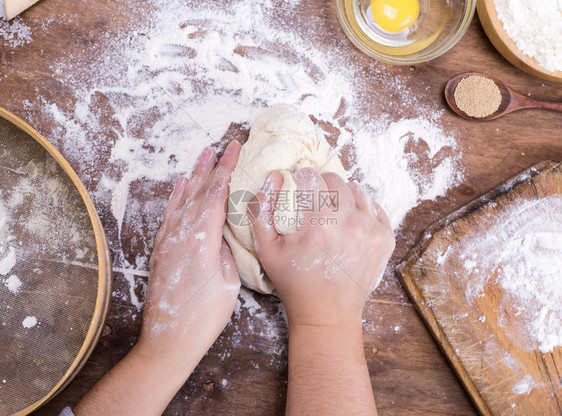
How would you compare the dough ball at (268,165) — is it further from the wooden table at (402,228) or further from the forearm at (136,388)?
the forearm at (136,388)

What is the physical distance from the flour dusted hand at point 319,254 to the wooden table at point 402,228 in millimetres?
115

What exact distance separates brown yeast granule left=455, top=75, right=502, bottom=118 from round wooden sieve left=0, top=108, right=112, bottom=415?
0.87m

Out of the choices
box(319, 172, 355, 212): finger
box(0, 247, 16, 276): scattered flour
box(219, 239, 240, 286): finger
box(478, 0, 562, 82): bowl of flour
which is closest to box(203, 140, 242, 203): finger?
box(219, 239, 240, 286): finger

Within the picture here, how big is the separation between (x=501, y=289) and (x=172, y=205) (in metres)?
0.78

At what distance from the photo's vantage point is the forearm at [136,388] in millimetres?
827

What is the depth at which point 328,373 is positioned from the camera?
0.84m

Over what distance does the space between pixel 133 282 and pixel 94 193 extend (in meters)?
0.23

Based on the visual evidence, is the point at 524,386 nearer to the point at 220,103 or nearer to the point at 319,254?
the point at 319,254

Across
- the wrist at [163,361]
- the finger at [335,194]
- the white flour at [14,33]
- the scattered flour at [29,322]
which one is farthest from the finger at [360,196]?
the white flour at [14,33]

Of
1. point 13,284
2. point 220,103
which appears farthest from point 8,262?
point 220,103

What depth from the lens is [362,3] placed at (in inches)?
40.4

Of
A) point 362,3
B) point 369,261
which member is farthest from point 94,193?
point 362,3

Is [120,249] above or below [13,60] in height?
below

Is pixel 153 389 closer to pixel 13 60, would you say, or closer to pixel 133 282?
pixel 133 282
